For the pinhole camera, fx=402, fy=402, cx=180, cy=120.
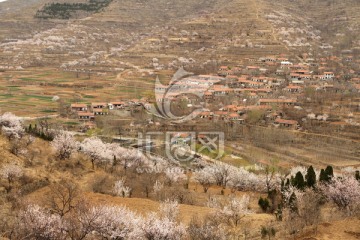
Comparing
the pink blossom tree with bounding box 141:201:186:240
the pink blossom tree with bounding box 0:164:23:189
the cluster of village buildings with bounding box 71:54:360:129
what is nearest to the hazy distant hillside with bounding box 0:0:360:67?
the cluster of village buildings with bounding box 71:54:360:129

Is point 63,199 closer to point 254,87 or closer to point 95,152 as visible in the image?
point 95,152

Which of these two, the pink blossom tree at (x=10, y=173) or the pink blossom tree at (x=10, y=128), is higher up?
the pink blossom tree at (x=10, y=128)

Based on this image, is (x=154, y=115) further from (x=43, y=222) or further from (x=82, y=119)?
(x=43, y=222)

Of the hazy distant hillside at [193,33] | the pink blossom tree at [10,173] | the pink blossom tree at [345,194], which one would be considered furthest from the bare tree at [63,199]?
the hazy distant hillside at [193,33]

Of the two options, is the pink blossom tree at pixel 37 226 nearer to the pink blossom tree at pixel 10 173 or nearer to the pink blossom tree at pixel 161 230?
the pink blossom tree at pixel 161 230

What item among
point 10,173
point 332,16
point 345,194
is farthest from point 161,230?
point 332,16

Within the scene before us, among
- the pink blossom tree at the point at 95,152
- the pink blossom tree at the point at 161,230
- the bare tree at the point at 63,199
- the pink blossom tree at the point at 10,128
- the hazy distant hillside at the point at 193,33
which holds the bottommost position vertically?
the pink blossom tree at the point at 95,152

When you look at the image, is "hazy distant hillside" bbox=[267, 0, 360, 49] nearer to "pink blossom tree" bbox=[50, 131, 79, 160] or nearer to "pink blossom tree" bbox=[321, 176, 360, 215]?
"pink blossom tree" bbox=[50, 131, 79, 160]

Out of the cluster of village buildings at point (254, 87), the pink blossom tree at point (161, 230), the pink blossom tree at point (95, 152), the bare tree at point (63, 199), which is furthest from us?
the cluster of village buildings at point (254, 87)

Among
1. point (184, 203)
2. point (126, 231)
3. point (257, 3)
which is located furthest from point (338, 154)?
point (257, 3)

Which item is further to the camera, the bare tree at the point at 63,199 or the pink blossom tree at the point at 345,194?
the pink blossom tree at the point at 345,194
